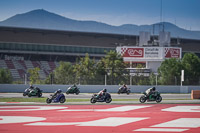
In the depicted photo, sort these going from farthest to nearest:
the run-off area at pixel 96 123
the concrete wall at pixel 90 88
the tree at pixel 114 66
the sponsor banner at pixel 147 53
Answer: the sponsor banner at pixel 147 53 → the tree at pixel 114 66 → the concrete wall at pixel 90 88 → the run-off area at pixel 96 123

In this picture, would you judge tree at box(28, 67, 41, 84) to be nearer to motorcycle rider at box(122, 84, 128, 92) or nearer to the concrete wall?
the concrete wall

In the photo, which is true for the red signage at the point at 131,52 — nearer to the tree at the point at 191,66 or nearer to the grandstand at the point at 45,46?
the grandstand at the point at 45,46

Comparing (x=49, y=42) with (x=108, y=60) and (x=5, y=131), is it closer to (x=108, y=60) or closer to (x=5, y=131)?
(x=108, y=60)

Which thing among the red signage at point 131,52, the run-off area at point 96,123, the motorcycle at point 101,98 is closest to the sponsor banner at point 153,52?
the red signage at point 131,52

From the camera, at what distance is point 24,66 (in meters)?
79.0

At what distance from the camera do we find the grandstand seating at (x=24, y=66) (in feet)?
250

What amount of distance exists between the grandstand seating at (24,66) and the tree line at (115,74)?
1361 centimetres

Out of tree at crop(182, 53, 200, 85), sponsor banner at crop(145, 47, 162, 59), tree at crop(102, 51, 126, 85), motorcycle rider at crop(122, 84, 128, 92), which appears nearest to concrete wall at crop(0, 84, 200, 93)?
motorcycle rider at crop(122, 84, 128, 92)

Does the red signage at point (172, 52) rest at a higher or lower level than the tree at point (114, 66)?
higher

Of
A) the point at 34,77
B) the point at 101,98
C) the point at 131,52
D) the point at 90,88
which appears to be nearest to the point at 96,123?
the point at 101,98

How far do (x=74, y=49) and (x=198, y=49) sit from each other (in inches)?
1187

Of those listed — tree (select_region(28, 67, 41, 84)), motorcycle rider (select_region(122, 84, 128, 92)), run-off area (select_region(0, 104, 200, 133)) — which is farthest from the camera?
tree (select_region(28, 67, 41, 84))

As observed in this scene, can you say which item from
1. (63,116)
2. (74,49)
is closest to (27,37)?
(74,49)

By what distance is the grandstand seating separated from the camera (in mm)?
76250
